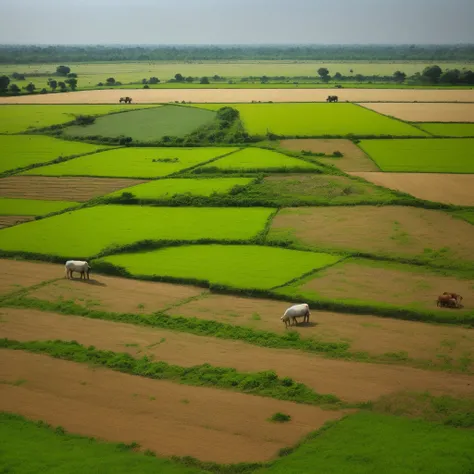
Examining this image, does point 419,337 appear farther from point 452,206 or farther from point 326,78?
point 326,78

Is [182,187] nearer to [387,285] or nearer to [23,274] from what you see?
[23,274]

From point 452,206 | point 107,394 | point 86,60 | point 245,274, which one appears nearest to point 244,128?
point 452,206

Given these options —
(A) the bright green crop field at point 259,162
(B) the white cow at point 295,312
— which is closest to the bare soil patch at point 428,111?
(A) the bright green crop field at point 259,162

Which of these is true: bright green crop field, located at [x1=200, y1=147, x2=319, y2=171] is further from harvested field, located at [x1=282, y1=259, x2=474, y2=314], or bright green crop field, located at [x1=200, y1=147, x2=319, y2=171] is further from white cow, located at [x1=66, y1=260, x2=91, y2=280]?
white cow, located at [x1=66, y1=260, x2=91, y2=280]

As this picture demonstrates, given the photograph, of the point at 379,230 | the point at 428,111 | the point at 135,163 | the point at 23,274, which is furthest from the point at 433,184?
the point at 428,111

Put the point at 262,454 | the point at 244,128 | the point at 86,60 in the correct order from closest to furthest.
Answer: the point at 262,454, the point at 244,128, the point at 86,60

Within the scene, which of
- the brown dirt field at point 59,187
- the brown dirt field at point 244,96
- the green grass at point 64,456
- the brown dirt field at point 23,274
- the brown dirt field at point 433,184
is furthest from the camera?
the brown dirt field at point 244,96

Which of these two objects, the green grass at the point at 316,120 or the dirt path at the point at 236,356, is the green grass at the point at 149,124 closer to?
the green grass at the point at 316,120
